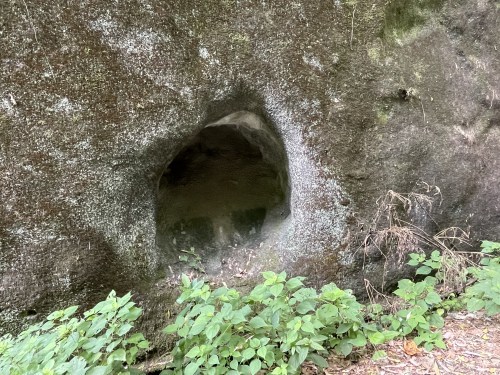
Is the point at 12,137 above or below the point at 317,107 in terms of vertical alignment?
above

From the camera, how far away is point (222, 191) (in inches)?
150

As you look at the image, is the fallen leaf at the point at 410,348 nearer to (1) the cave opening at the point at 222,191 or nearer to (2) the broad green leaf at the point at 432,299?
(2) the broad green leaf at the point at 432,299

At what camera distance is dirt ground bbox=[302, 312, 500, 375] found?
7.02ft

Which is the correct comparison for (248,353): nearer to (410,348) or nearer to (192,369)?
(192,369)

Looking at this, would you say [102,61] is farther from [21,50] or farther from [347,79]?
[347,79]

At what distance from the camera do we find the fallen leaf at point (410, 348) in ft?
7.40

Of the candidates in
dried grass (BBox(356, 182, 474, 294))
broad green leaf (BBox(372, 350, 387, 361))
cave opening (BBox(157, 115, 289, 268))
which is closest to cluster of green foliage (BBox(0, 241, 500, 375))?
broad green leaf (BBox(372, 350, 387, 361))

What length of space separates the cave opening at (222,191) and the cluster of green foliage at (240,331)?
1172 mm

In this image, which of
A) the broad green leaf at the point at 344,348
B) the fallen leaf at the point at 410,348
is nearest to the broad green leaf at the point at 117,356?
the broad green leaf at the point at 344,348

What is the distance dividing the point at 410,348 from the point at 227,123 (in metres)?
2.12

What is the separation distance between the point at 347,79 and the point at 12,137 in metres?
2.19

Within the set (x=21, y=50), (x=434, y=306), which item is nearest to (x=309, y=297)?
(x=434, y=306)

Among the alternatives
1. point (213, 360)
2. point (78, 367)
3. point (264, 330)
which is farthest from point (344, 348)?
point (78, 367)

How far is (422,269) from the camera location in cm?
→ 265
